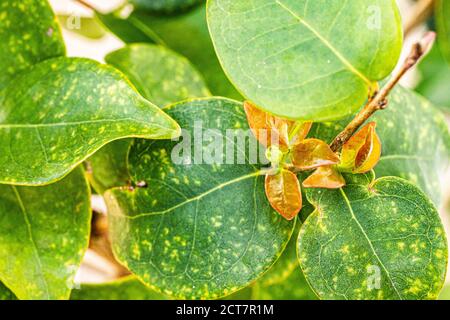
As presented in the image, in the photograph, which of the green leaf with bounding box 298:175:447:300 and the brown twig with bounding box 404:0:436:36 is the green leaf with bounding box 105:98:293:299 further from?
the brown twig with bounding box 404:0:436:36

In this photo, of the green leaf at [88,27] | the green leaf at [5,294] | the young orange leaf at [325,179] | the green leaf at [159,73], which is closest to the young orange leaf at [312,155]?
the young orange leaf at [325,179]

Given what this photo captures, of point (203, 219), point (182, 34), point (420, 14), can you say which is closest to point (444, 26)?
point (420, 14)

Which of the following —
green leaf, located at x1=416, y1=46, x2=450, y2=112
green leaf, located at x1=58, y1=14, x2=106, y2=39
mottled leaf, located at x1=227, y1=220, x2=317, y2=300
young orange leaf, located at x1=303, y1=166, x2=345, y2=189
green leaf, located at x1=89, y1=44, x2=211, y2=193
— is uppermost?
young orange leaf, located at x1=303, y1=166, x2=345, y2=189

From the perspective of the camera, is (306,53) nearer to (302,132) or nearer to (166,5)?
(302,132)

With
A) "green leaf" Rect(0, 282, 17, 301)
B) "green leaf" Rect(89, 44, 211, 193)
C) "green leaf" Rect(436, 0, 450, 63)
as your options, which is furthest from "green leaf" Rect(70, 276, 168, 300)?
"green leaf" Rect(436, 0, 450, 63)

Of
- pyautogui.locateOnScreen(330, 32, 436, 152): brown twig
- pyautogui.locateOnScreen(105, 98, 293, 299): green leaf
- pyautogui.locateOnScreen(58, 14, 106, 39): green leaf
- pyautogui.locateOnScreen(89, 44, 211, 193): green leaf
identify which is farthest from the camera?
pyautogui.locateOnScreen(58, 14, 106, 39): green leaf

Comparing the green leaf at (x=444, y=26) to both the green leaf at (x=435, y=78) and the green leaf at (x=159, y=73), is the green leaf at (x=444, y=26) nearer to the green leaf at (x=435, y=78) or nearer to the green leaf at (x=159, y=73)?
the green leaf at (x=435, y=78)
